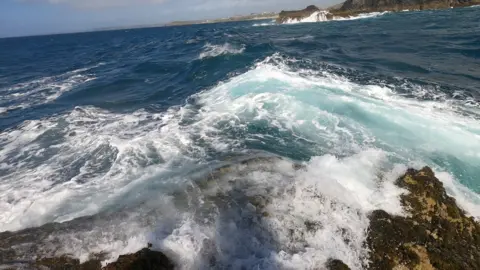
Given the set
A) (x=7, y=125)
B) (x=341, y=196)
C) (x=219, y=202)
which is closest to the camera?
(x=341, y=196)

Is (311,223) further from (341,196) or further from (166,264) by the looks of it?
(166,264)

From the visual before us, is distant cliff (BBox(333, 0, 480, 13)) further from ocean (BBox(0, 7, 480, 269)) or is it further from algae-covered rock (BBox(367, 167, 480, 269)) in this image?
algae-covered rock (BBox(367, 167, 480, 269))

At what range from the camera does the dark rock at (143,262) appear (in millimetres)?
5262

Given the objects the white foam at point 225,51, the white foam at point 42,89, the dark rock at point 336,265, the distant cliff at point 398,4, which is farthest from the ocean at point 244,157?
the distant cliff at point 398,4

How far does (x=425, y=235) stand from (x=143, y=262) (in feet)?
16.5

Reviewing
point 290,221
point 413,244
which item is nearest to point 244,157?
point 290,221

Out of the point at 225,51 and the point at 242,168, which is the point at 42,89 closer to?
the point at 225,51

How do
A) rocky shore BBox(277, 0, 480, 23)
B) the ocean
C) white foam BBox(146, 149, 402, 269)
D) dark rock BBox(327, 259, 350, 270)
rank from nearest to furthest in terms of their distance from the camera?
1. dark rock BBox(327, 259, 350, 270)
2. white foam BBox(146, 149, 402, 269)
3. the ocean
4. rocky shore BBox(277, 0, 480, 23)

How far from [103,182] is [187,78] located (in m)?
14.2

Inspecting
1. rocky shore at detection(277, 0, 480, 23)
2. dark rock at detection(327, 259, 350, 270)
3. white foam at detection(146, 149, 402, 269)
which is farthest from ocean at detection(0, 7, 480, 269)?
rocky shore at detection(277, 0, 480, 23)

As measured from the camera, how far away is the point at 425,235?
5.57 meters

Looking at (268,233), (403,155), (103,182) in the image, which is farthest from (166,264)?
(403,155)

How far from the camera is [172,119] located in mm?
14570

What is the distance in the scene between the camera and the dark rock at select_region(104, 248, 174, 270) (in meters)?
5.26
